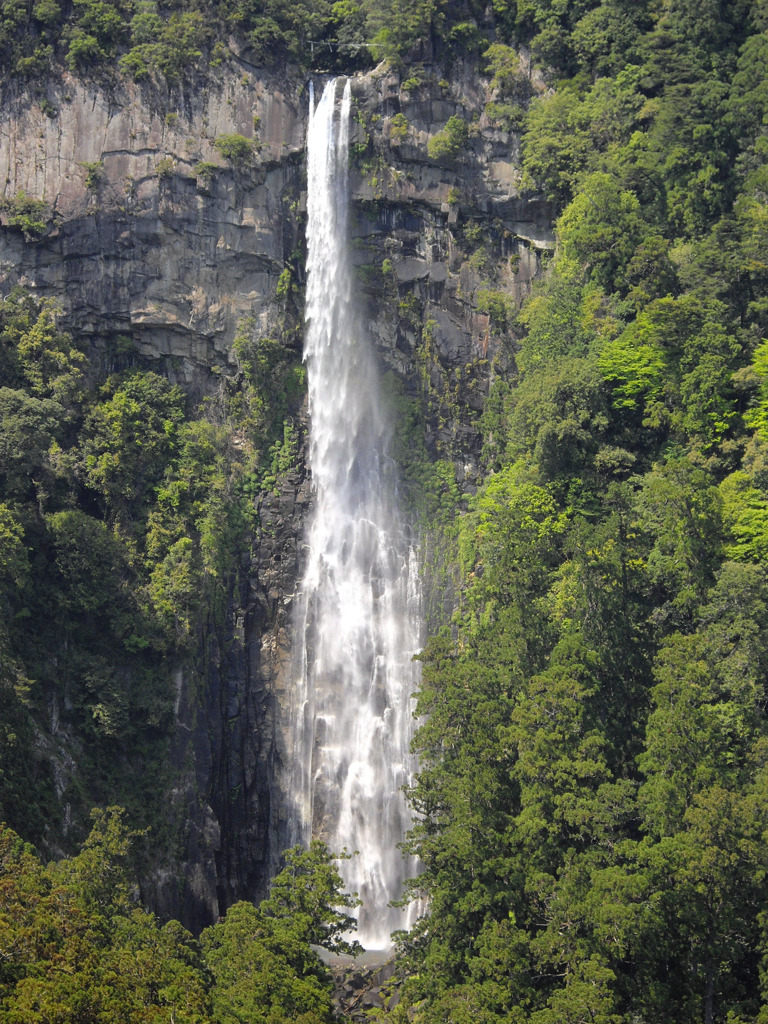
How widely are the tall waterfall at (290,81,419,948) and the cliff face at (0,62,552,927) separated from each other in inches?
25.9

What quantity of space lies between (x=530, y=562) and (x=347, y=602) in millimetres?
9708

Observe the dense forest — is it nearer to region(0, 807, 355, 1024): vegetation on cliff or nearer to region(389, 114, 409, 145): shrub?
region(0, 807, 355, 1024): vegetation on cliff

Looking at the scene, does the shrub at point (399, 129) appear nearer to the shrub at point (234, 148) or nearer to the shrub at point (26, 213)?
the shrub at point (234, 148)

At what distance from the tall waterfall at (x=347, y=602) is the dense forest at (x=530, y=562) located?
157 centimetres

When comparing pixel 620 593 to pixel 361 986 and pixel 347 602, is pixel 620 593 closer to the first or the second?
pixel 347 602

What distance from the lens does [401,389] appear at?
1795 inches

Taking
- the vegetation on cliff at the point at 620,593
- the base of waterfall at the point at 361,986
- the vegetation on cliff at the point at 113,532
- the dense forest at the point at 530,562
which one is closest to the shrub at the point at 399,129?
the dense forest at the point at 530,562

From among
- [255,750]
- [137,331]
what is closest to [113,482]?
[137,331]

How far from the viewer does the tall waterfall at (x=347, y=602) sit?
135 feet

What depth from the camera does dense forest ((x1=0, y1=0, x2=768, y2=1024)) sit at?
28.3 meters

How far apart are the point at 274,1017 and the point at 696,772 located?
33.0ft

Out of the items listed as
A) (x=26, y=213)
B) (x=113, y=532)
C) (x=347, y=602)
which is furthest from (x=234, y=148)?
(x=347, y=602)

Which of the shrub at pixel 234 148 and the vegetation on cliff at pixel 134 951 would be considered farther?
the shrub at pixel 234 148

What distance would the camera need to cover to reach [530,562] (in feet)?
117
